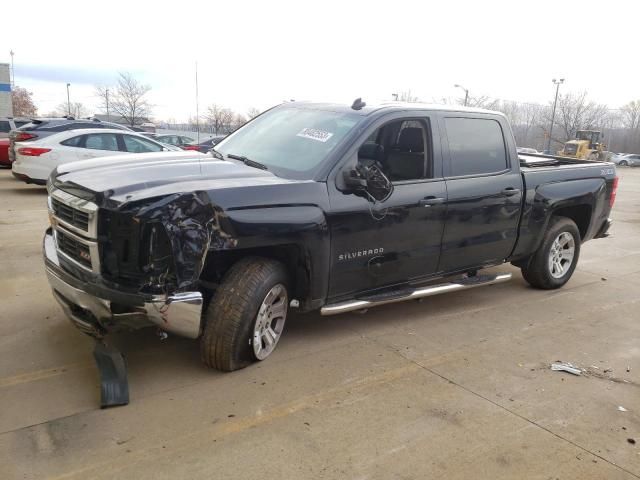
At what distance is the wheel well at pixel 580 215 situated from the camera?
6539 mm

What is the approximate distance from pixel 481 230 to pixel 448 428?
95.8 inches

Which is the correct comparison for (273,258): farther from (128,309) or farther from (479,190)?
(479,190)

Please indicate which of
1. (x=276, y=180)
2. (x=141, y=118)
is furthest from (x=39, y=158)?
(x=141, y=118)

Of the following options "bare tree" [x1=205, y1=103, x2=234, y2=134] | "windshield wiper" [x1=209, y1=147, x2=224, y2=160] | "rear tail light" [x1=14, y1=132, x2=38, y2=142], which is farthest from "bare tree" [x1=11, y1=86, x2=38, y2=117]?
A: "windshield wiper" [x1=209, y1=147, x2=224, y2=160]

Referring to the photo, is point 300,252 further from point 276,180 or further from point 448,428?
A: point 448,428

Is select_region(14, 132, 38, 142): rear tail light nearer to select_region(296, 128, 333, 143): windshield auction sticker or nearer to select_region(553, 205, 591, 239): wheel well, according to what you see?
select_region(296, 128, 333, 143): windshield auction sticker

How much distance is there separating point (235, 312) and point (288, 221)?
72 cm

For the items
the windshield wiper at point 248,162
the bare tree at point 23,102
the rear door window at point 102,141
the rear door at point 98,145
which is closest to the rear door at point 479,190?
the windshield wiper at point 248,162

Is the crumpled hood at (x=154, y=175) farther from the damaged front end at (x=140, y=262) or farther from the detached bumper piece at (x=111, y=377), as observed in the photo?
the detached bumper piece at (x=111, y=377)

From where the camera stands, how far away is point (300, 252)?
4.01m

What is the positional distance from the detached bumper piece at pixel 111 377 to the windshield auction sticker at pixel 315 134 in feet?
7.36

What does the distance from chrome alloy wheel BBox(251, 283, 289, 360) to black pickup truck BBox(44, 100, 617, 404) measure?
2 centimetres

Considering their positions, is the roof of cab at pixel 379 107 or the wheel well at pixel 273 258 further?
the roof of cab at pixel 379 107

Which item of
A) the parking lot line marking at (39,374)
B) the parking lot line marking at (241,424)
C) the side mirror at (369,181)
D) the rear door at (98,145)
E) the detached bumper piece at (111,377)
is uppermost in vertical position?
the side mirror at (369,181)
